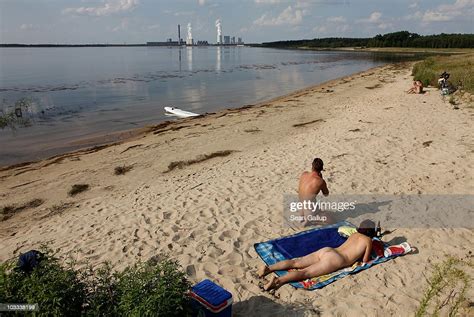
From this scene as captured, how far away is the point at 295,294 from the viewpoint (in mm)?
5180

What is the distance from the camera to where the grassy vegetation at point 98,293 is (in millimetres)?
3535

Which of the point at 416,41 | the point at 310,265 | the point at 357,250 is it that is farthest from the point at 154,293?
the point at 416,41

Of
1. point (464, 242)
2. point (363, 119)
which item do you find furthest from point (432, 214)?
point (363, 119)

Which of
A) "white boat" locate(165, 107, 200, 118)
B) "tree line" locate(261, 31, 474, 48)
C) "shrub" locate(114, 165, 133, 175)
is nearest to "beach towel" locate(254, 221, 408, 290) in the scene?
"shrub" locate(114, 165, 133, 175)

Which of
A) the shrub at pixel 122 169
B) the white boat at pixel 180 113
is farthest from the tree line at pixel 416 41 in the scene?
the shrub at pixel 122 169

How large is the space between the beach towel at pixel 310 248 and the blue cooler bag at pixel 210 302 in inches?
54.6

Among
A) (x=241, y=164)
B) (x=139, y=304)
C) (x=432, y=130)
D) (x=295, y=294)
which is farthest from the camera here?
(x=432, y=130)

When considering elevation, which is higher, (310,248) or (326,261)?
(326,261)

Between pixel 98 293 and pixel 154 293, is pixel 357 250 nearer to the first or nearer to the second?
pixel 154 293

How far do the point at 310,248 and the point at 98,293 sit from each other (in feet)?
12.1

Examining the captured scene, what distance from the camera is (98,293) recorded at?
3928 millimetres

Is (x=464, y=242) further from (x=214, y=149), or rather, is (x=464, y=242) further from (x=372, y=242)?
(x=214, y=149)

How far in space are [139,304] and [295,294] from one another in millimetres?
2404

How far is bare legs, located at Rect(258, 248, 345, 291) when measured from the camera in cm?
541
